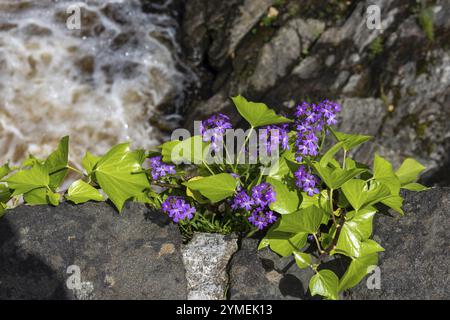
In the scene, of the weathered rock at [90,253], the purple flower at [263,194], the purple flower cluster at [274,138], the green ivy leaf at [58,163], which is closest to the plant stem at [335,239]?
the purple flower at [263,194]

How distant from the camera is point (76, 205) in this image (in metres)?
2.52

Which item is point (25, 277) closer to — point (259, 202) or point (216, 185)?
point (216, 185)

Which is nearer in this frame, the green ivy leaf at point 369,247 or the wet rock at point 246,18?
the green ivy leaf at point 369,247

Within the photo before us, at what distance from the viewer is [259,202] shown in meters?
2.27

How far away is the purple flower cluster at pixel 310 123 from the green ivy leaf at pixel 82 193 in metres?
0.98

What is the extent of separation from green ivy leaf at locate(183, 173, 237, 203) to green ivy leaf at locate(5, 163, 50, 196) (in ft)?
2.24

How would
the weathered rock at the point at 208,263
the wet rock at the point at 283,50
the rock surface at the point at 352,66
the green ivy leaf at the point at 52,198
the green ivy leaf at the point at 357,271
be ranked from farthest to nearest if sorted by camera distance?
1. the wet rock at the point at 283,50
2. the rock surface at the point at 352,66
3. the green ivy leaf at the point at 52,198
4. the weathered rock at the point at 208,263
5. the green ivy leaf at the point at 357,271

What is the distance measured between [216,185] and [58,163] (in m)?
0.76

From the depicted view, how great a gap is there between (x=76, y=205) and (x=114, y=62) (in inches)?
130

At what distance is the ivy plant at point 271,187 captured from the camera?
2.27 m

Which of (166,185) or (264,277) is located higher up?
→ (166,185)

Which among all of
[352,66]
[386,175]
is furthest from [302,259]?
[352,66]

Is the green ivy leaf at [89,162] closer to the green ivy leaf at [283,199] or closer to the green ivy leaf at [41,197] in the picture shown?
the green ivy leaf at [41,197]
